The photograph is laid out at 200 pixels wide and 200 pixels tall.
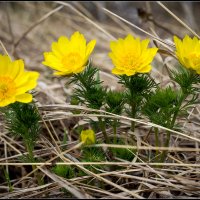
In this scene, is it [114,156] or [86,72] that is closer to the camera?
[86,72]

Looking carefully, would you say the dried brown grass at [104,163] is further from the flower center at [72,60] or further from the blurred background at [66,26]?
the blurred background at [66,26]

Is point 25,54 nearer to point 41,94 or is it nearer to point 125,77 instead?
point 41,94

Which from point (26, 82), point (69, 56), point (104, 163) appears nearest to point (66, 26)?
point (69, 56)

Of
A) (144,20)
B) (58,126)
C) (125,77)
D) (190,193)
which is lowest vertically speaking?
(190,193)

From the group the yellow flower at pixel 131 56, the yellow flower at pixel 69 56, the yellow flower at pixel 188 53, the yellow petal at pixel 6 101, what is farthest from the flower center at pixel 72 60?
the yellow flower at pixel 188 53

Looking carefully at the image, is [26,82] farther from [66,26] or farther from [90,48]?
[66,26]

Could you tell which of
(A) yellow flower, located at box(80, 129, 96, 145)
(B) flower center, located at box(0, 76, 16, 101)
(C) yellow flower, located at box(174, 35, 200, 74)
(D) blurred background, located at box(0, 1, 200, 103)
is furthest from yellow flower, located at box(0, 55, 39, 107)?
(D) blurred background, located at box(0, 1, 200, 103)

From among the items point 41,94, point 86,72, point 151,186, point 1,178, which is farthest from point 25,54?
point 151,186
